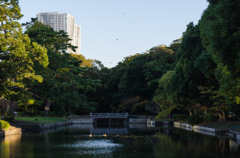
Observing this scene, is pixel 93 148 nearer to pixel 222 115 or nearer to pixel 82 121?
pixel 222 115

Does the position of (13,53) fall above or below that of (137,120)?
above

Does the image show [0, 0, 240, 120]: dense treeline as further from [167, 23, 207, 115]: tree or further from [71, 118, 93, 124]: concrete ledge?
[71, 118, 93, 124]: concrete ledge

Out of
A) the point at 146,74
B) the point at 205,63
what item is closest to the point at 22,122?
the point at 205,63

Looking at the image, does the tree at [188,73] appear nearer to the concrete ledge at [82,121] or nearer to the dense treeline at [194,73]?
the dense treeline at [194,73]

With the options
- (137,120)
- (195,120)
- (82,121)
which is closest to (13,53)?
(195,120)

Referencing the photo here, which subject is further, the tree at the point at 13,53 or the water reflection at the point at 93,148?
the tree at the point at 13,53

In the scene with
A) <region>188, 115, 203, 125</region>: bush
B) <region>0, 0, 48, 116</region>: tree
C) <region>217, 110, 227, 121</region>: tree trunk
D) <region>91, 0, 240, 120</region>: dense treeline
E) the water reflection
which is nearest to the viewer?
the water reflection

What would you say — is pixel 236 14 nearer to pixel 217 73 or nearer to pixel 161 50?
pixel 217 73

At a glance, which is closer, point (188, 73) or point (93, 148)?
point (93, 148)

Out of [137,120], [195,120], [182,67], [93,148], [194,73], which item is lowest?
[93,148]

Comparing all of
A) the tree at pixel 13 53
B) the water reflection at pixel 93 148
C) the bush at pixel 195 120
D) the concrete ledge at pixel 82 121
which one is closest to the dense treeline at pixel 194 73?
the bush at pixel 195 120

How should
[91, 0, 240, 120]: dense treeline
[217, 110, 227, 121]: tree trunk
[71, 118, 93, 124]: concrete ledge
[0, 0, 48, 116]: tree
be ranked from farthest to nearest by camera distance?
[71, 118, 93, 124]: concrete ledge < [217, 110, 227, 121]: tree trunk < [0, 0, 48, 116]: tree < [91, 0, 240, 120]: dense treeline

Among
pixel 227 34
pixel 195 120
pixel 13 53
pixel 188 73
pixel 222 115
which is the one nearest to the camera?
pixel 227 34

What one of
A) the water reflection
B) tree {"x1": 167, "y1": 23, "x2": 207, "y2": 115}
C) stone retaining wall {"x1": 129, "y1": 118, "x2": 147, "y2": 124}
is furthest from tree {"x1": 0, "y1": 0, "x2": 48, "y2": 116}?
stone retaining wall {"x1": 129, "y1": 118, "x2": 147, "y2": 124}
